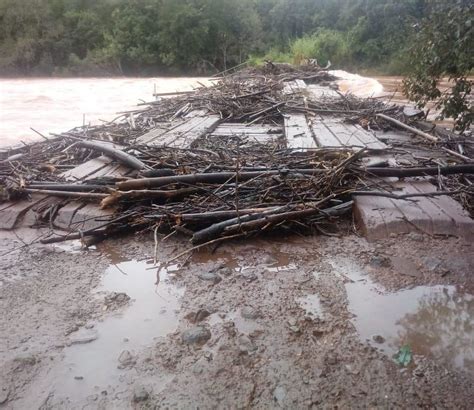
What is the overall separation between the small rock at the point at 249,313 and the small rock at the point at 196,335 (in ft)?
0.86

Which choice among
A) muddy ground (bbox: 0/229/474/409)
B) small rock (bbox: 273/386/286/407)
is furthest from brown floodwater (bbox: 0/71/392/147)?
small rock (bbox: 273/386/286/407)

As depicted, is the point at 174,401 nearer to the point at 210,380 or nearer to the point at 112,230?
the point at 210,380

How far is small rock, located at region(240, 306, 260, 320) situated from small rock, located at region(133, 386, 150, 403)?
772 millimetres

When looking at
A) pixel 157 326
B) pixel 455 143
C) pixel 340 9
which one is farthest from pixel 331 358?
pixel 340 9

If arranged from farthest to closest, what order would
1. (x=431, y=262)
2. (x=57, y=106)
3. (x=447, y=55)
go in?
(x=57, y=106) → (x=447, y=55) → (x=431, y=262)

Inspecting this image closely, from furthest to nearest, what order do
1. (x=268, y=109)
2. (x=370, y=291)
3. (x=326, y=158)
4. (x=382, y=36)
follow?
1. (x=382, y=36)
2. (x=268, y=109)
3. (x=326, y=158)
4. (x=370, y=291)

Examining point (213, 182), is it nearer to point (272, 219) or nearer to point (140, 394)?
point (272, 219)

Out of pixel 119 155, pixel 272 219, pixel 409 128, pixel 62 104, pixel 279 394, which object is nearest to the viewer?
pixel 279 394

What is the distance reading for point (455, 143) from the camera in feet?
18.1

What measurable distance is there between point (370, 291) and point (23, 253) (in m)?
2.64

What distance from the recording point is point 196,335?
2.47m

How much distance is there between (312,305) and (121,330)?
3.84 ft

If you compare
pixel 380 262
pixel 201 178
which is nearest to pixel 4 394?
pixel 201 178

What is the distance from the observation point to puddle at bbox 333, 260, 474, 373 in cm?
236
